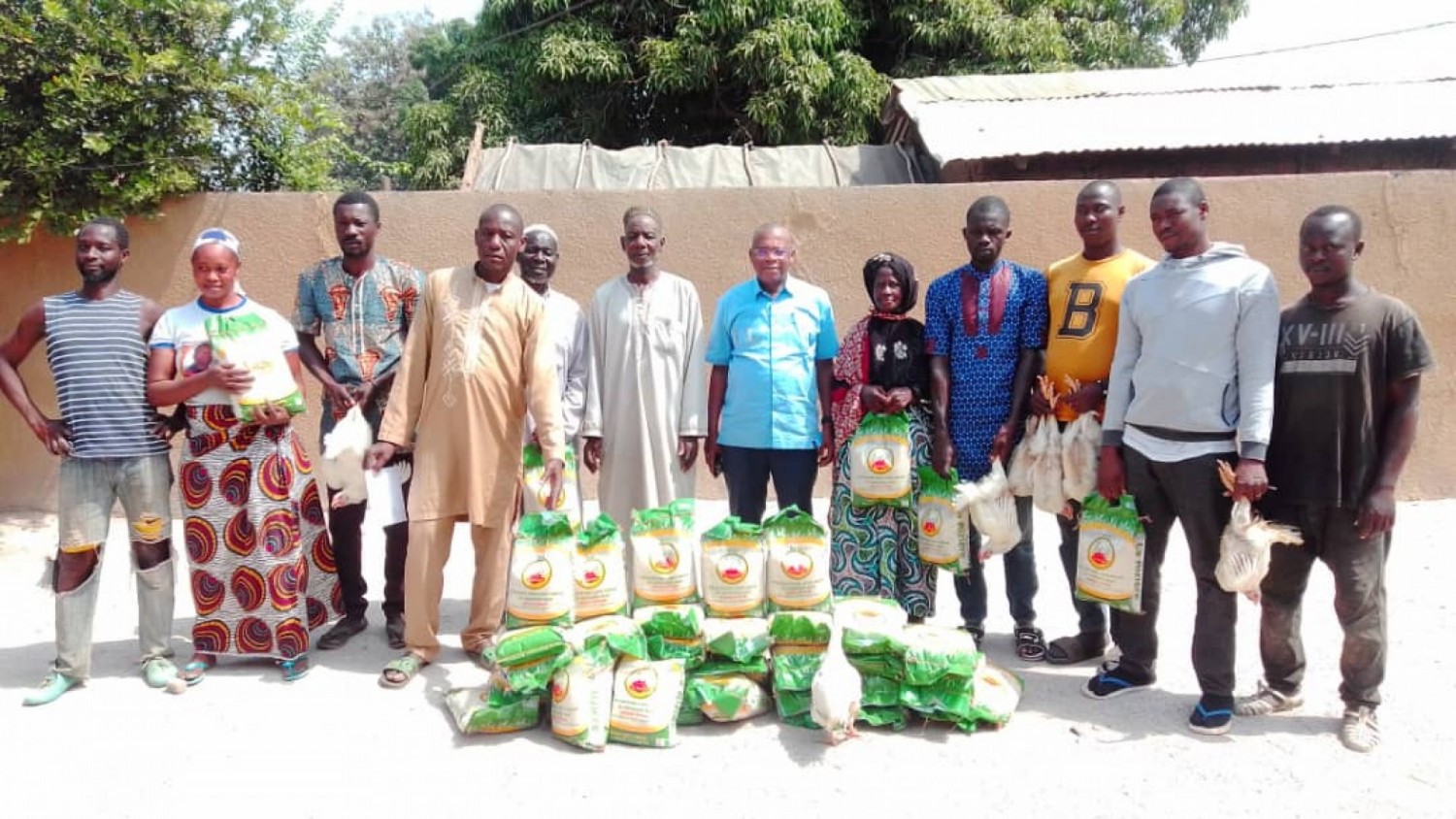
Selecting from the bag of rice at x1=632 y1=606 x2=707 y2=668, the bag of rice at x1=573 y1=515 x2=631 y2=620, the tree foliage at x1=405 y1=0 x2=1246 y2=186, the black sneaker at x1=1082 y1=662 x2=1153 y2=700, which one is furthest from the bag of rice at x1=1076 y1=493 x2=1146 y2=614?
the tree foliage at x1=405 y1=0 x2=1246 y2=186

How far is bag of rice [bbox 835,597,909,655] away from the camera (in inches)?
138

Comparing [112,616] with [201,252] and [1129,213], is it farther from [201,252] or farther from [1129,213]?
[1129,213]

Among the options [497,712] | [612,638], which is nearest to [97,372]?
[497,712]

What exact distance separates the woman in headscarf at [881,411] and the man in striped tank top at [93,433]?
2.71 metres

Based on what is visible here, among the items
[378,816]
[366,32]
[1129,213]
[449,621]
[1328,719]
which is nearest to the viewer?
[378,816]

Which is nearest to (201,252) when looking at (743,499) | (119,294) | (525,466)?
(119,294)

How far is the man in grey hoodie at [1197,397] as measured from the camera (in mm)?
3283

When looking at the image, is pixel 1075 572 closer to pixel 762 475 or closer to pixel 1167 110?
pixel 762 475

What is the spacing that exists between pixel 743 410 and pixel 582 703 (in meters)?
1.38

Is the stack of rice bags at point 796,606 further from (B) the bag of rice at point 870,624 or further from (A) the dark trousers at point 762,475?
(A) the dark trousers at point 762,475

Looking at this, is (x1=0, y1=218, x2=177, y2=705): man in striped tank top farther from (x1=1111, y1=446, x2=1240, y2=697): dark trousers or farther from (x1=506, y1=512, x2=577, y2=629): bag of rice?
(x1=1111, y1=446, x2=1240, y2=697): dark trousers

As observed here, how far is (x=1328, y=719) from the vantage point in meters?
3.58

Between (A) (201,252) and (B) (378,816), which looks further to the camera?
(A) (201,252)

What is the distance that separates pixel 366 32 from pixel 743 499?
25.4m
